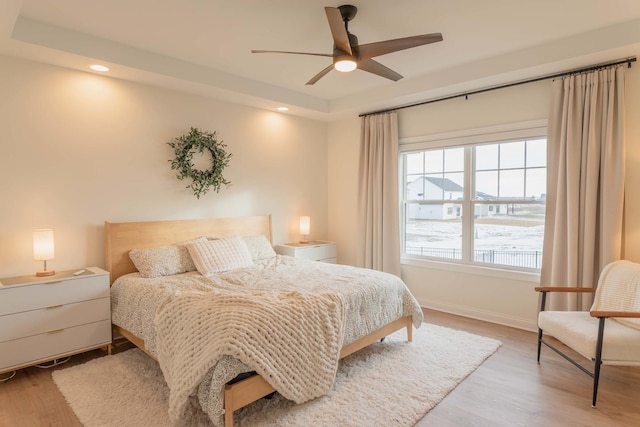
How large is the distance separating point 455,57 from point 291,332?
2.99 metres

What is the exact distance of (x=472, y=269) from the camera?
4191mm

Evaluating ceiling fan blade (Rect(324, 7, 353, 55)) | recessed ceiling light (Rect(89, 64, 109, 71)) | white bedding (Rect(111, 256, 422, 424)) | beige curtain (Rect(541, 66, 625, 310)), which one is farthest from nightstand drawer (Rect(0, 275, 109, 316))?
beige curtain (Rect(541, 66, 625, 310))

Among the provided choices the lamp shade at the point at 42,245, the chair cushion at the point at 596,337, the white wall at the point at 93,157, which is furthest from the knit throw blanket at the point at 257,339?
the chair cushion at the point at 596,337

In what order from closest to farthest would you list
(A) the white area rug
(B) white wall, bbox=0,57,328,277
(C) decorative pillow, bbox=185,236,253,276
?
1. (A) the white area rug
2. (B) white wall, bbox=0,57,328,277
3. (C) decorative pillow, bbox=185,236,253,276

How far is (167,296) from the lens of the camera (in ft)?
8.55

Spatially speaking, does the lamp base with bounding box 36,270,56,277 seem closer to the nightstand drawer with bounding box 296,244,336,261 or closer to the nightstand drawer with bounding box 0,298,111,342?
the nightstand drawer with bounding box 0,298,111,342

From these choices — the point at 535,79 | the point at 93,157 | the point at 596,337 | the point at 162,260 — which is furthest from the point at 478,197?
the point at 93,157

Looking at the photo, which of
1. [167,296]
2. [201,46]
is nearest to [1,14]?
[201,46]

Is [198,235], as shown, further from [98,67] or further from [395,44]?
[395,44]

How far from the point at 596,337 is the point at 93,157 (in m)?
4.27

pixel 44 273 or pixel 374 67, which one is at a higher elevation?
pixel 374 67

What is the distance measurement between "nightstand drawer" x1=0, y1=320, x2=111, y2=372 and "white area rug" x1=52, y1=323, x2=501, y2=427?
0.49 feet

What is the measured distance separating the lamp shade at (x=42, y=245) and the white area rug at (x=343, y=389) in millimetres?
908

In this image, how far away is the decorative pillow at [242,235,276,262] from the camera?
4.16 meters
